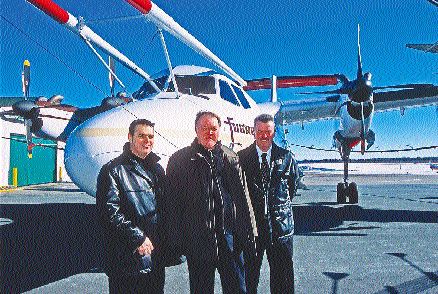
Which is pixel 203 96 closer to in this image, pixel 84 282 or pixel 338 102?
pixel 84 282

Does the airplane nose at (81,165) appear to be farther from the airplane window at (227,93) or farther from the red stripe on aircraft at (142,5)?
the airplane window at (227,93)

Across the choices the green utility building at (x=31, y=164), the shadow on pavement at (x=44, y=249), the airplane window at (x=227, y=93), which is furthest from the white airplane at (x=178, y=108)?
the green utility building at (x=31, y=164)

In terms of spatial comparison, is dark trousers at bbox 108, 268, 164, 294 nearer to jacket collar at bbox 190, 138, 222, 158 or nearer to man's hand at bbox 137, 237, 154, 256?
man's hand at bbox 137, 237, 154, 256

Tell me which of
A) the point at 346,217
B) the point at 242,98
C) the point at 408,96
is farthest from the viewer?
the point at 408,96

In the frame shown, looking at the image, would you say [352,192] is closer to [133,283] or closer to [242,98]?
[242,98]

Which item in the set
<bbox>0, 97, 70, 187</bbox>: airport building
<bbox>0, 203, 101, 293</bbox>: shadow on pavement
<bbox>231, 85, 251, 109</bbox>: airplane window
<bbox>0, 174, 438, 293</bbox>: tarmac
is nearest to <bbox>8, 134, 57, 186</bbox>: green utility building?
<bbox>0, 97, 70, 187</bbox>: airport building

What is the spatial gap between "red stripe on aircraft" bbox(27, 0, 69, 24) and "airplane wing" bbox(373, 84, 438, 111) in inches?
367

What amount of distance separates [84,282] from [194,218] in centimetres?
272

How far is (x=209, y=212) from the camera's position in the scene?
3.44 meters

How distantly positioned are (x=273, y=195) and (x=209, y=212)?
0.88 meters

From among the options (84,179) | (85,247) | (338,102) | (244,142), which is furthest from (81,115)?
(338,102)

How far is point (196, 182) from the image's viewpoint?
3.48 meters

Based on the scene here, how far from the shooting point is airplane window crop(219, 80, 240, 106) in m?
8.51

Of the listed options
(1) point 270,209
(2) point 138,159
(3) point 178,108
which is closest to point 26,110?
(3) point 178,108
